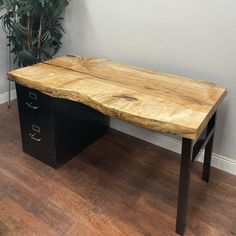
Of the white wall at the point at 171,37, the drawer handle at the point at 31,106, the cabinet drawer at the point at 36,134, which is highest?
the white wall at the point at 171,37

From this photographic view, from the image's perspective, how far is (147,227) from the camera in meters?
1.53

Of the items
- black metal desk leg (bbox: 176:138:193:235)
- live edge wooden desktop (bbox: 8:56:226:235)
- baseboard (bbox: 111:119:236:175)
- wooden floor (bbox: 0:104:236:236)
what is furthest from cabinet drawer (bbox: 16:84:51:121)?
black metal desk leg (bbox: 176:138:193:235)

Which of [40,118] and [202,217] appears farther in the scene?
[40,118]

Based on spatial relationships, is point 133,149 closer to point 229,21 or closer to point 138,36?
point 138,36

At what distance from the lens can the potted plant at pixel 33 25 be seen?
7.40 ft

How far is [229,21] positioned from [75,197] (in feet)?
4.75

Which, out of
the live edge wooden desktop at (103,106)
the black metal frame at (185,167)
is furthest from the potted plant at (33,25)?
the black metal frame at (185,167)

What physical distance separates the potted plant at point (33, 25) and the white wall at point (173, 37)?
0.68ft

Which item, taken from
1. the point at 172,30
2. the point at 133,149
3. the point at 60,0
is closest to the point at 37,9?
the point at 60,0

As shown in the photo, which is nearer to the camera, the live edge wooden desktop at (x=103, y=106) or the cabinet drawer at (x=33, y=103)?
the live edge wooden desktop at (x=103, y=106)

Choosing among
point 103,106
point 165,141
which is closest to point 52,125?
point 103,106

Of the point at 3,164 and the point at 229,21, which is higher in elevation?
the point at 229,21

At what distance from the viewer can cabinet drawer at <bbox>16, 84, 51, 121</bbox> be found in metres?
1.79

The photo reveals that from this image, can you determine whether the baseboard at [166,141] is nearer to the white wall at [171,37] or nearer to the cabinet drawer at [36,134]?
the white wall at [171,37]
